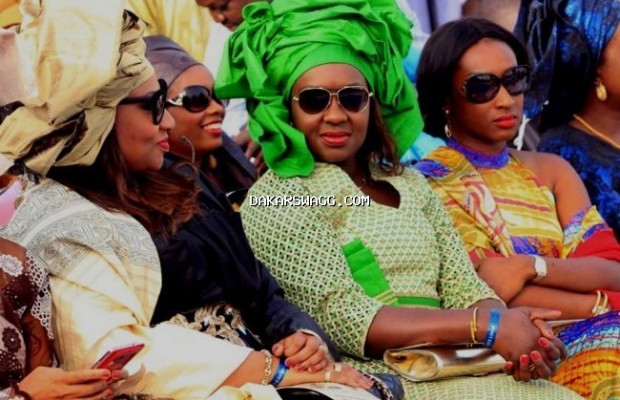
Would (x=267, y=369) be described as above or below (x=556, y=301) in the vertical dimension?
above

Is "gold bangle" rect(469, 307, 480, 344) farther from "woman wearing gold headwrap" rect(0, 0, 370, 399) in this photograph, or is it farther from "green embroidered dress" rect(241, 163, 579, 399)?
"woman wearing gold headwrap" rect(0, 0, 370, 399)

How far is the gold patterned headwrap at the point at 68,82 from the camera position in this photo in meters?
4.00

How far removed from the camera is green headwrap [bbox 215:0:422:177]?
5031 millimetres

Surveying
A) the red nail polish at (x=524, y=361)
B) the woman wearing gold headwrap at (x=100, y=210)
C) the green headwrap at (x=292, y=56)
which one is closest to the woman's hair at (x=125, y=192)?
the woman wearing gold headwrap at (x=100, y=210)

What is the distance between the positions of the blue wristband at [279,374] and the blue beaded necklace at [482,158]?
1.86 metres

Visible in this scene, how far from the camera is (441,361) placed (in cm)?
456

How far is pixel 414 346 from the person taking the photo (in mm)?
4625

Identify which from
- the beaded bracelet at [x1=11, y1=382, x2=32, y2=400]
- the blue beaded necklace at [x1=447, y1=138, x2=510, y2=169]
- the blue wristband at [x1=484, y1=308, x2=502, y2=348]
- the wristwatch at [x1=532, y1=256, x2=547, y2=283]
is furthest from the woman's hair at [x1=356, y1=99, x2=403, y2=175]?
the beaded bracelet at [x1=11, y1=382, x2=32, y2=400]

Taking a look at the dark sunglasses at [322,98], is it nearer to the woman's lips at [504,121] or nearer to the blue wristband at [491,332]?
the woman's lips at [504,121]

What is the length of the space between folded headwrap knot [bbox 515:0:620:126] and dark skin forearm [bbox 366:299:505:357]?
2.06 meters

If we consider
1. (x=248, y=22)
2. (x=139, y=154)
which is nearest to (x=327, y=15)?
(x=248, y=22)

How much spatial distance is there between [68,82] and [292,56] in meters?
1.28

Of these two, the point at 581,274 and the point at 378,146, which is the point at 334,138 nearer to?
the point at 378,146

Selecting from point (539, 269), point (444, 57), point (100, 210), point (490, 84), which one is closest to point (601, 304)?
point (539, 269)
